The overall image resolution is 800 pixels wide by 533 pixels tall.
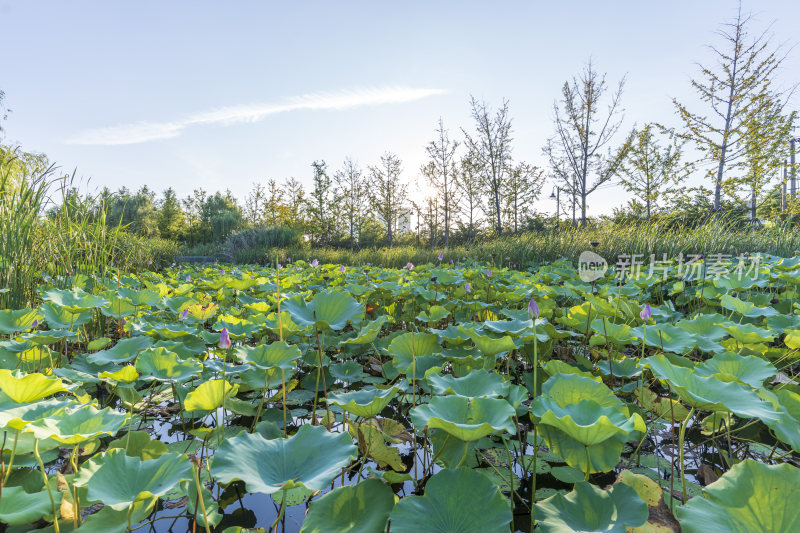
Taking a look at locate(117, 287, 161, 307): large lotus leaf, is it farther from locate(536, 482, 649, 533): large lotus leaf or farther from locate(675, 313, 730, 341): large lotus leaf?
locate(675, 313, 730, 341): large lotus leaf

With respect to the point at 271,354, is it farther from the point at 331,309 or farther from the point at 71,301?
the point at 71,301

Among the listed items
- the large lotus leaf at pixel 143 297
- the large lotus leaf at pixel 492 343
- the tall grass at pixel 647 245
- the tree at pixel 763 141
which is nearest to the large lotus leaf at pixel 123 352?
the large lotus leaf at pixel 143 297

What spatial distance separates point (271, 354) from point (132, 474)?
58 cm

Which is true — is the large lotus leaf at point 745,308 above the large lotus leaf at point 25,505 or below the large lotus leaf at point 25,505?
above

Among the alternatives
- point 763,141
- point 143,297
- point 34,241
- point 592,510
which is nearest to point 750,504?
point 592,510

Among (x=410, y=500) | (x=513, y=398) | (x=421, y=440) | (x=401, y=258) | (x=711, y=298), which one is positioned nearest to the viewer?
(x=410, y=500)

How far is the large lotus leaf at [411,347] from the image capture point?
4.49ft

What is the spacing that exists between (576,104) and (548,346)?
51.8ft

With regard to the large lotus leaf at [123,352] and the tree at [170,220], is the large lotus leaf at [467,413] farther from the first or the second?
the tree at [170,220]

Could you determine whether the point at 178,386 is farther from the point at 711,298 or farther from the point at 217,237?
the point at 217,237

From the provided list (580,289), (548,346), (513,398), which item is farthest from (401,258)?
(513,398)

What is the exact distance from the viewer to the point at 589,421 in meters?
0.78

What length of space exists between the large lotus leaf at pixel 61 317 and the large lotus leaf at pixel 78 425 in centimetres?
111

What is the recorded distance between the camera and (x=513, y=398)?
3.29ft
